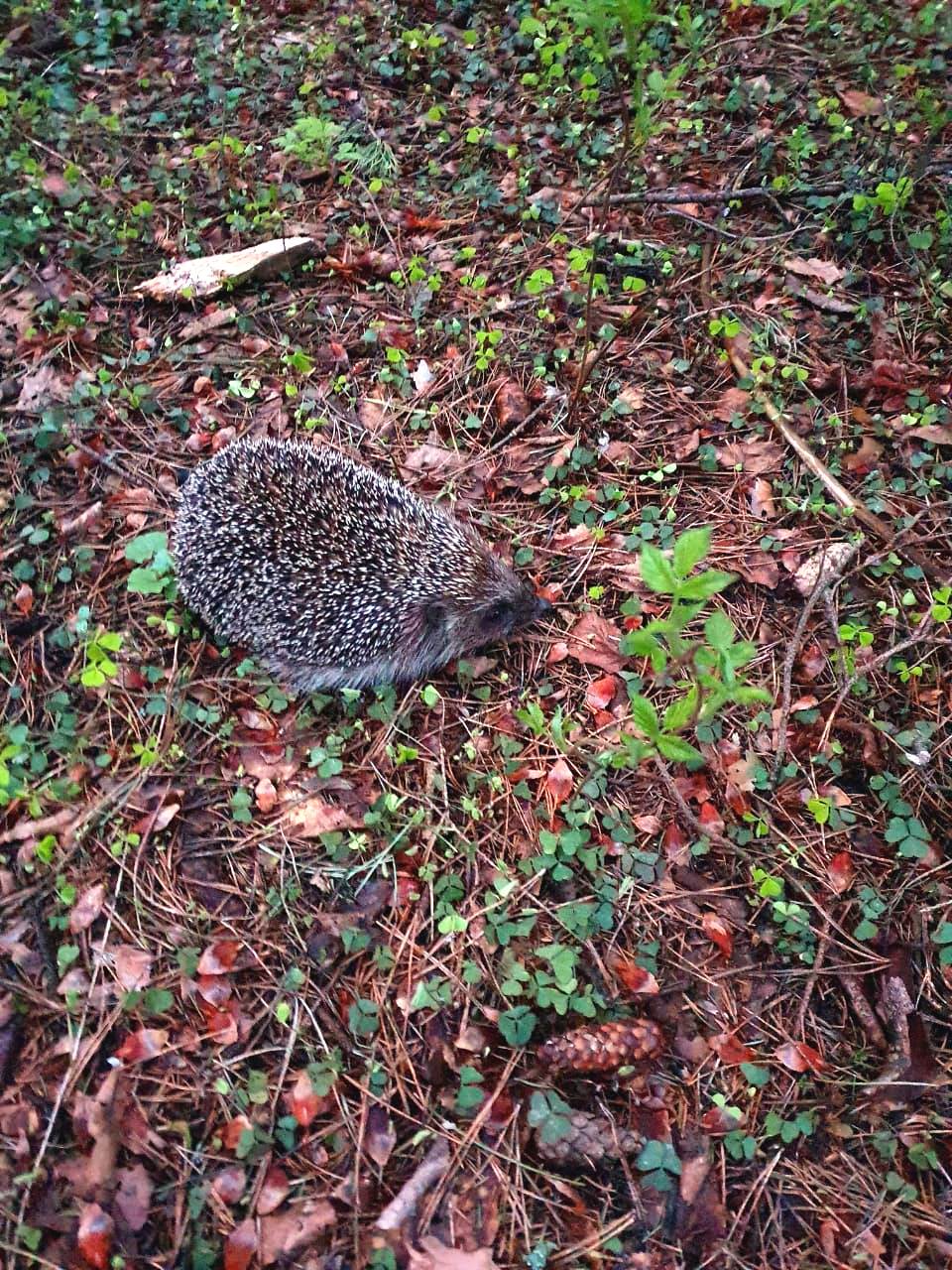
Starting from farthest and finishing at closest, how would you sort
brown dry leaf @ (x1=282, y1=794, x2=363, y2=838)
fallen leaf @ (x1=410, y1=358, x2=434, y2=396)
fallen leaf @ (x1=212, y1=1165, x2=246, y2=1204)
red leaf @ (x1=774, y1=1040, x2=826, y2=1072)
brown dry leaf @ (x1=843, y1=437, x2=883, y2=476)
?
fallen leaf @ (x1=410, y1=358, x2=434, y2=396), brown dry leaf @ (x1=843, y1=437, x2=883, y2=476), brown dry leaf @ (x1=282, y1=794, x2=363, y2=838), red leaf @ (x1=774, y1=1040, x2=826, y2=1072), fallen leaf @ (x1=212, y1=1165, x2=246, y2=1204)

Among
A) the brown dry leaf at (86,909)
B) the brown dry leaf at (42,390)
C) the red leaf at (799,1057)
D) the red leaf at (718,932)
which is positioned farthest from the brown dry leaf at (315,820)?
the brown dry leaf at (42,390)

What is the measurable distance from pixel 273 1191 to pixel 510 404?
3.82 meters

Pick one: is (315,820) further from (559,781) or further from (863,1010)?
(863,1010)

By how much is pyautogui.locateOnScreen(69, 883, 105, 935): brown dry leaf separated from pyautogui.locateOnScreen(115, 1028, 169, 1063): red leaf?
0.48 m

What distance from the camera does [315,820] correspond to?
3.49m

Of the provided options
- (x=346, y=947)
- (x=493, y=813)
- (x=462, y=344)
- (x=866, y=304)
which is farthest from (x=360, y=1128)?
(x=866, y=304)

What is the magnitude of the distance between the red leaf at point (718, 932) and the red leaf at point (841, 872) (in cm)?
47

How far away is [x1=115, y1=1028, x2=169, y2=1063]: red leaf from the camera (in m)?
2.93

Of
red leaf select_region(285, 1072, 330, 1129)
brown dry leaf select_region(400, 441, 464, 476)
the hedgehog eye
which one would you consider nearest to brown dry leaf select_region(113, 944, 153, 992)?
red leaf select_region(285, 1072, 330, 1129)

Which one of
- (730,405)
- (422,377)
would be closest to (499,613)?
(422,377)

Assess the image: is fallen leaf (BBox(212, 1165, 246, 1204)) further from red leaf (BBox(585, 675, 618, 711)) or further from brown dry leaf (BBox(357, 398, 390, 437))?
brown dry leaf (BBox(357, 398, 390, 437))

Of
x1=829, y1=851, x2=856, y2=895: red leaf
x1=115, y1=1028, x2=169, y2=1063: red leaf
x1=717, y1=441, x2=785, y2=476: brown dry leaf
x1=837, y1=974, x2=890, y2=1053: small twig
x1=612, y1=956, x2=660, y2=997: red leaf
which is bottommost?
x1=837, y1=974, x2=890, y2=1053: small twig

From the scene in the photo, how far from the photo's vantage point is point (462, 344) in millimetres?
5004

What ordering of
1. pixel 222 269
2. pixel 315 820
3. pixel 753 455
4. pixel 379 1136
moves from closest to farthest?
1. pixel 379 1136
2. pixel 315 820
3. pixel 753 455
4. pixel 222 269
